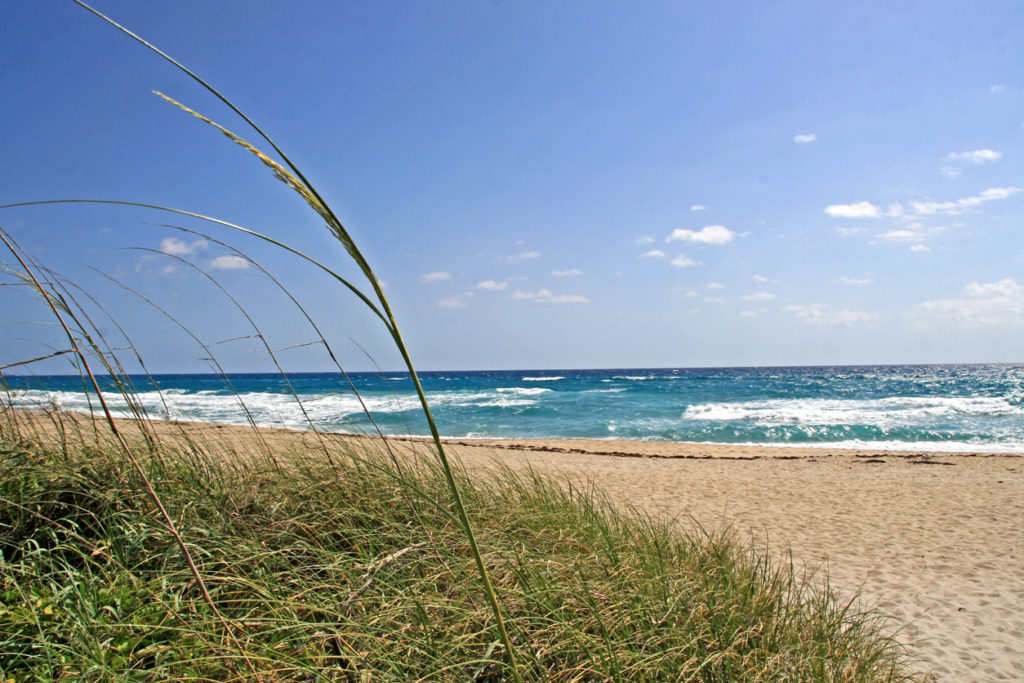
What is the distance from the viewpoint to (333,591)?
1.93 meters

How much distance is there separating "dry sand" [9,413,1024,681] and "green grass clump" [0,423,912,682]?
67 centimetres

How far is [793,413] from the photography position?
82.1ft

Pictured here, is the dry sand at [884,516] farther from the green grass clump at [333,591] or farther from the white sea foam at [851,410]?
the white sea foam at [851,410]

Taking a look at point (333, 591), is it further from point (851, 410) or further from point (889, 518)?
point (851, 410)

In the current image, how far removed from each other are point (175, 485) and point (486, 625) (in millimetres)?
1608

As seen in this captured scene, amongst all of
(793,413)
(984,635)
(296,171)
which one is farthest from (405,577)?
(793,413)

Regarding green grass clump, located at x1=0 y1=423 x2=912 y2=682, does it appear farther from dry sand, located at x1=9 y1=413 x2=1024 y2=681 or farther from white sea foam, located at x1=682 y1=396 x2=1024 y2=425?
white sea foam, located at x1=682 y1=396 x2=1024 y2=425

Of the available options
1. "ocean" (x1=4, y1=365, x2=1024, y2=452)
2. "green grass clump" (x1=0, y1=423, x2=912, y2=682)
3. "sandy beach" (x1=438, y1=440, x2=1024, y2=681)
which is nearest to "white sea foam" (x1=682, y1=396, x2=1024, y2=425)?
"ocean" (x1=4, y1=365, x2=1024, y2=452)

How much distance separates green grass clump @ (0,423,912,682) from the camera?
4.88 ft

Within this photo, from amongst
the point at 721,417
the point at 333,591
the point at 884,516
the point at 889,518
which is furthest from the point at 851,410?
the point at 333,591

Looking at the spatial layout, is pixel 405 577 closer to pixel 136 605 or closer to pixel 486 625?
pixel 486 625

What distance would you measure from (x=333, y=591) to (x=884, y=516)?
8.59m

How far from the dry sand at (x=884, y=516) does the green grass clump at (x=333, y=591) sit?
0.67 meters

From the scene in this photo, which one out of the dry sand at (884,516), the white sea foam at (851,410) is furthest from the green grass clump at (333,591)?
the white sea foam at (851,410)
